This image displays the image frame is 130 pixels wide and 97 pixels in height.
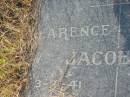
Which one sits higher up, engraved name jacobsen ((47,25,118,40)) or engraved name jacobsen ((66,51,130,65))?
engraved name jacobsen ((47,25,118,40))

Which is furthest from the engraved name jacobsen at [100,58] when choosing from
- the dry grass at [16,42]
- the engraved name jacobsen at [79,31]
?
the dry grass at [16,42]

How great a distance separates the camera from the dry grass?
8.39ft

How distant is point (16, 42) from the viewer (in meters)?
→ 2.59

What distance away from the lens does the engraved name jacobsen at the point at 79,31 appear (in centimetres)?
244

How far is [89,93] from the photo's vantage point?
7.91 ft

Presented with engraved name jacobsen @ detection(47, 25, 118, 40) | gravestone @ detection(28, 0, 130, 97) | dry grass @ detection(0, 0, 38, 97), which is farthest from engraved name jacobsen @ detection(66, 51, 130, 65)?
dry grass @ detection(0, 0, 38, 97)

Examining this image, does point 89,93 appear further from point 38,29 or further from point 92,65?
point 38,29

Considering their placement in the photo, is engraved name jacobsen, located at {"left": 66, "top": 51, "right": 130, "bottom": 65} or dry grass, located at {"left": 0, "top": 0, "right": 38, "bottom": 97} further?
dry grass, located at {"left": 0, "top": 0, "right": 38, "bottom": 97}

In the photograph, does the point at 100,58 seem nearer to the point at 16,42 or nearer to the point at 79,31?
the point at 79,31

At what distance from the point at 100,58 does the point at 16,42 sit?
55 cm

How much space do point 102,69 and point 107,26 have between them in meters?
0.26

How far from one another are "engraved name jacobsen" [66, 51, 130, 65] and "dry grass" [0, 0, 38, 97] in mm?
278

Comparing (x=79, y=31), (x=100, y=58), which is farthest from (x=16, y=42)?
(x=100, y=58)

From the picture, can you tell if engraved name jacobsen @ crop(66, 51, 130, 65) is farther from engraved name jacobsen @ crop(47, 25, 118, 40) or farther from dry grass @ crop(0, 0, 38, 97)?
dry grass @ crop(0, 0, 38, 97)
